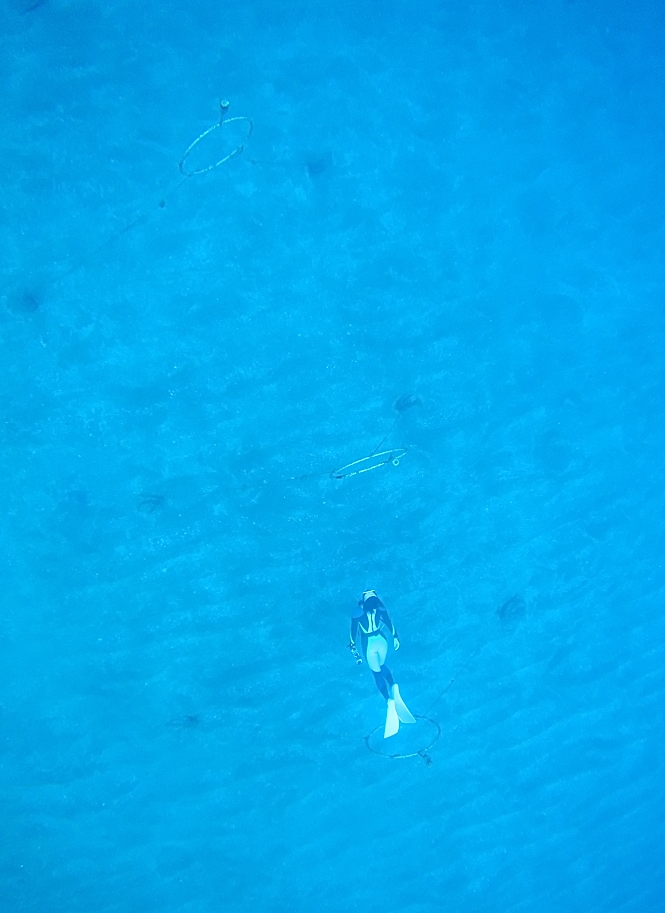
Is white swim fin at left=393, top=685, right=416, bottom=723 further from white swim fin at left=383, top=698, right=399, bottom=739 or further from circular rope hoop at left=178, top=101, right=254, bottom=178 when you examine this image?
circular rope hoop at left=178, top=101, right=254, bottom=178

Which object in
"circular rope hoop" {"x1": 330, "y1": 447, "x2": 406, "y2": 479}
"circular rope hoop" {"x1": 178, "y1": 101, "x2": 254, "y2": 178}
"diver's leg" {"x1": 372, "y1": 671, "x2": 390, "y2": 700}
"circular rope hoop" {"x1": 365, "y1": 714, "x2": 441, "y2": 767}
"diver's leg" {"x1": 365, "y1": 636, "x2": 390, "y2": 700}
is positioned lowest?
"circular rope hoop" {"x1": 365, "y1": 714, "x2": 441, "y2": 767}

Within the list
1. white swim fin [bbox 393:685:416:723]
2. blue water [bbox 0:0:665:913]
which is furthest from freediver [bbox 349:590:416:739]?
blue water [bbox 0:0:665:913]

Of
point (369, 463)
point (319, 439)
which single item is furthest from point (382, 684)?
point (319, 439)

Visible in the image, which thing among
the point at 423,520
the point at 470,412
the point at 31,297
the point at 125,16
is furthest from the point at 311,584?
the point at 125,16

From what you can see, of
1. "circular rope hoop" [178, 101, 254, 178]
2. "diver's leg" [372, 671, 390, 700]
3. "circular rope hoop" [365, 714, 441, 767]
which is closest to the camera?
"circular rope hoop" [178, 101, 254, 178]

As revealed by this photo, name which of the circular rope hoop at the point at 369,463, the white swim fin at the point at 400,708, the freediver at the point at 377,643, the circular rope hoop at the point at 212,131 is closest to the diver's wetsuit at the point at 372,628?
the freediver at the point at 377,643
